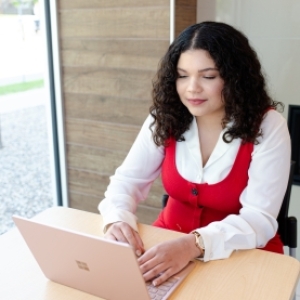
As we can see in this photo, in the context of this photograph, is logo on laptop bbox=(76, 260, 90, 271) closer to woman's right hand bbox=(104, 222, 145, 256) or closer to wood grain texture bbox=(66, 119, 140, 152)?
woman's right hand bbox=(104, 222, 145, 256)

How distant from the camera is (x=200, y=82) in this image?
1.42m

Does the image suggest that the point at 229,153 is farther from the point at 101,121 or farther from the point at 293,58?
the point at 101,121

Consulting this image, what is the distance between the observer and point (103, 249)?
89 centimetres

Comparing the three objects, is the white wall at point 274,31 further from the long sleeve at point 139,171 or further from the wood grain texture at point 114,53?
the long sleeve at point 139,171

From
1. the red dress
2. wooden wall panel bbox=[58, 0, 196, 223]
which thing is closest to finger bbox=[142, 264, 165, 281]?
the red dress

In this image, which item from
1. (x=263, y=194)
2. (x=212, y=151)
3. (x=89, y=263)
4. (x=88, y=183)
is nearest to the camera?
(x=89, y=263)

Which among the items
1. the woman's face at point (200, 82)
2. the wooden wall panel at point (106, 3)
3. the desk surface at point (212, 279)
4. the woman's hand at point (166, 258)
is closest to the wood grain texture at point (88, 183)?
the wooden wall panel at point (106, 3)

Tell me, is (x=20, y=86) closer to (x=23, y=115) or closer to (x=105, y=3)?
(x=23, y=115)

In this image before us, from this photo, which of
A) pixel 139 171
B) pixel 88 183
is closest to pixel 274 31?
pixel 139 171

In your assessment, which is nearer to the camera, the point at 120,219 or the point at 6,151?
the point at 120,219

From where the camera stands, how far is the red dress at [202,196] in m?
1.44

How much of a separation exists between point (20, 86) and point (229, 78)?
1728mm

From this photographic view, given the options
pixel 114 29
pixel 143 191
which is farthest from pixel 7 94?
pixel 143 191

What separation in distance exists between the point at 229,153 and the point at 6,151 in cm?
184
